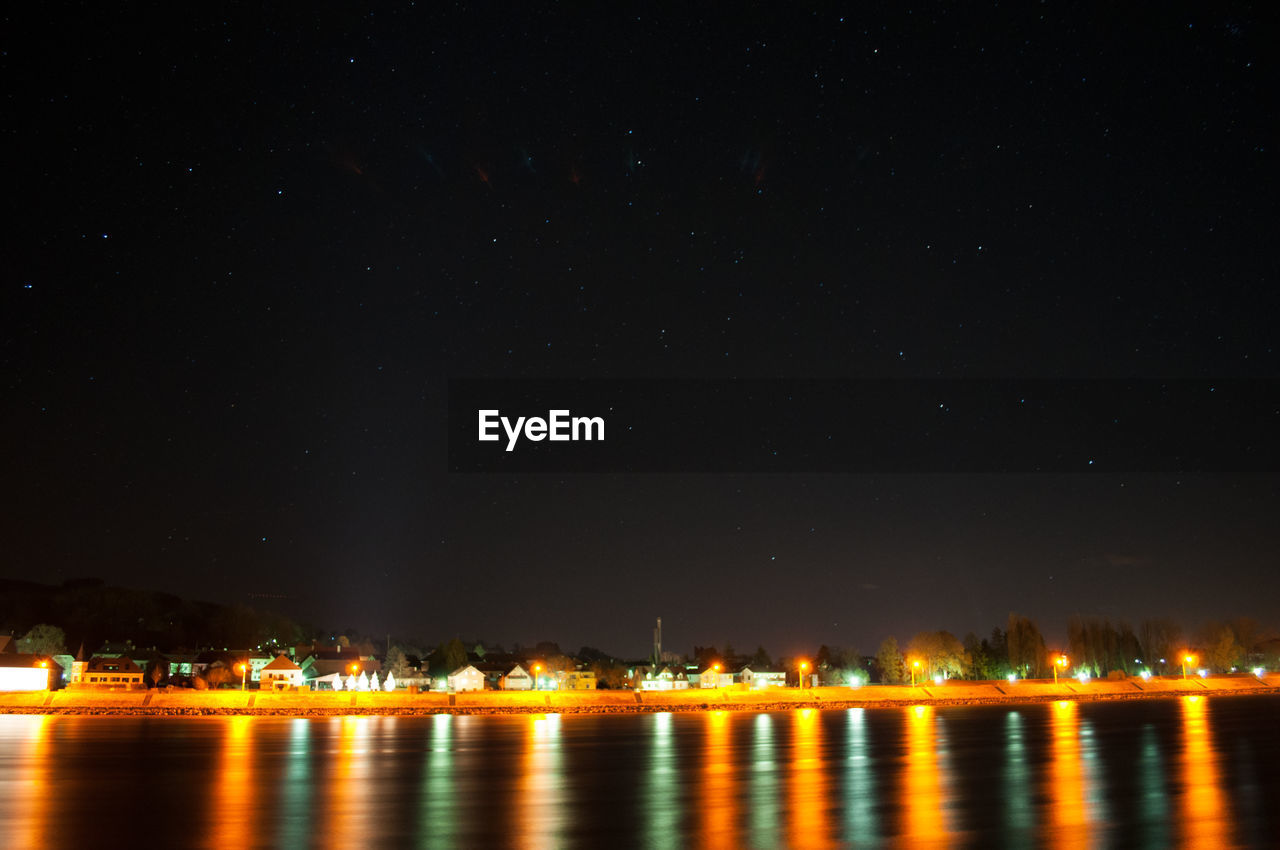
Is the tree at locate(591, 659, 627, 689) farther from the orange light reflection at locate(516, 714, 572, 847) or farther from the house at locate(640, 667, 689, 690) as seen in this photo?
the orange light reflection at locate(516, 714, 572, 847)

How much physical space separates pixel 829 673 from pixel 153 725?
79.0 meters

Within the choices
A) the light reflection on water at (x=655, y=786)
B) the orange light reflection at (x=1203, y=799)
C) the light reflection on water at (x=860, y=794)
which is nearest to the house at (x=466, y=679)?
the light reflection on water at (x=655, y=786)

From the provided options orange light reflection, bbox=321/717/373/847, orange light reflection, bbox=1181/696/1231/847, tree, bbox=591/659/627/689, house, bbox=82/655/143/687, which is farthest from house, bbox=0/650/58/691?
orange light reflection, bbox=1181/696/1231/847

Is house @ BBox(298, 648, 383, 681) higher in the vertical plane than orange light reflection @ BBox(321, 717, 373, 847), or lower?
lower

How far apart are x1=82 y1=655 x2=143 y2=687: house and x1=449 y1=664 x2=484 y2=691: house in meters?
25.8

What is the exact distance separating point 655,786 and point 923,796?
559 centimetres

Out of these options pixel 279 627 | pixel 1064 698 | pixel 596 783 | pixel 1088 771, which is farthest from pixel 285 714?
pixel 279 627

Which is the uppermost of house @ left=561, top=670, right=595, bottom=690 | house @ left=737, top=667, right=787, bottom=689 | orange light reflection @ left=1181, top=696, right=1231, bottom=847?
orange light reflection @ left=1181, top=696, right=1231, bottom=847

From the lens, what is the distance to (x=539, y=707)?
202ft

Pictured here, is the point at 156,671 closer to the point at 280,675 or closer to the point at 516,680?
the point at 280,675

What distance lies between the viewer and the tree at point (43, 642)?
327 ft

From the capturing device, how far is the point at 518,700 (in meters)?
63.1

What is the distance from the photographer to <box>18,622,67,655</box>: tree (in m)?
99.7

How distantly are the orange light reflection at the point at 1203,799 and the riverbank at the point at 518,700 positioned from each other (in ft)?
106
